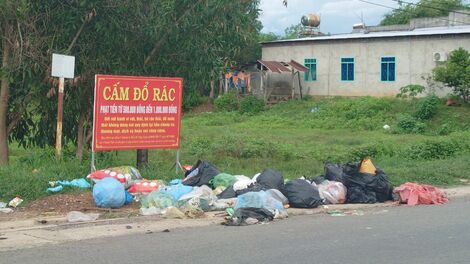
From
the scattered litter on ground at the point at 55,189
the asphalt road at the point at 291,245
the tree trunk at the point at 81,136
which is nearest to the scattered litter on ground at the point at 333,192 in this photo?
the asphalt road at the point at 291,245

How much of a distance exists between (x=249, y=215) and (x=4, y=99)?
6562mm

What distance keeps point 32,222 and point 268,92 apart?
113 ft

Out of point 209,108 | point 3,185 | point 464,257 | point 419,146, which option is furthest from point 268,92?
point 464,257

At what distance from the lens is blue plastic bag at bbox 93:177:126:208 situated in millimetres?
10078

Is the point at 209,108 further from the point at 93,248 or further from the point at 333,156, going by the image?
the point at 93,248

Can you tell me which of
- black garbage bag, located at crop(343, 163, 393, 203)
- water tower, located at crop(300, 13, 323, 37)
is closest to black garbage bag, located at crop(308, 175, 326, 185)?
black garbage bag, located at crop(343, 163, 393, 203)

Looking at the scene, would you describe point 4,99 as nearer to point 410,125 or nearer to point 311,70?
point 410,125

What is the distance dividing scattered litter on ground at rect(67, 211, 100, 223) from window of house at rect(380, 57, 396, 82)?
30924 mm

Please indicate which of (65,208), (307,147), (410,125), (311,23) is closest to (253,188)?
(65,208)

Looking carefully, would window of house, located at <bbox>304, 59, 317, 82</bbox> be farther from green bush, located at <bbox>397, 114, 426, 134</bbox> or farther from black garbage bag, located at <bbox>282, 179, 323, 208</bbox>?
black garbage bag, located at <bbox>282, 179, 323, 208</bbox>

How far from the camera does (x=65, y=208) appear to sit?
10.0 meters

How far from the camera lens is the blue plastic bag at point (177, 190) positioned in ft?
35.1

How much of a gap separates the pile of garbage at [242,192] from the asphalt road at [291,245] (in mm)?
677

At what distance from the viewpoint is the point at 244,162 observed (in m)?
17.2
